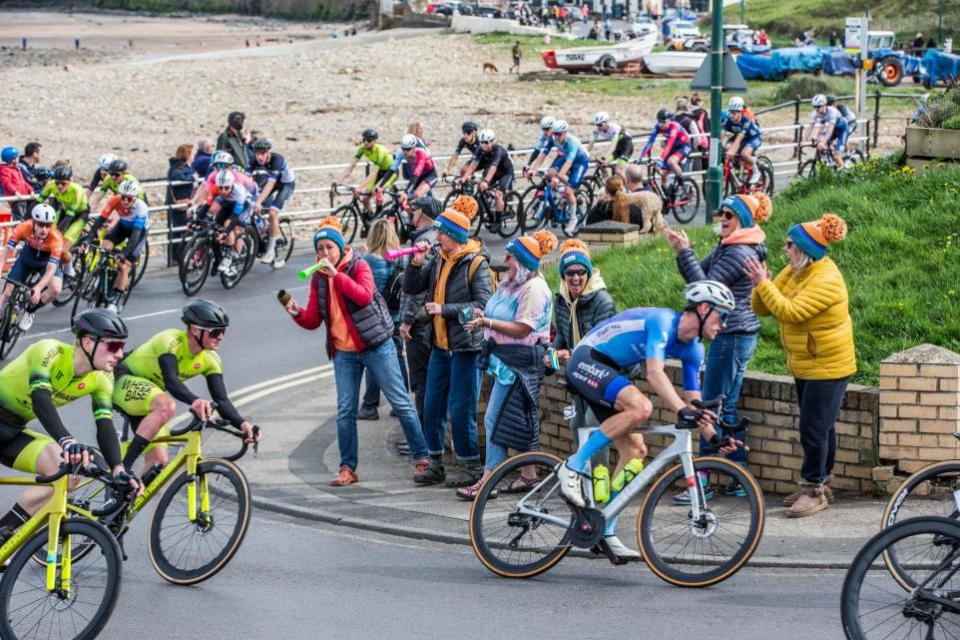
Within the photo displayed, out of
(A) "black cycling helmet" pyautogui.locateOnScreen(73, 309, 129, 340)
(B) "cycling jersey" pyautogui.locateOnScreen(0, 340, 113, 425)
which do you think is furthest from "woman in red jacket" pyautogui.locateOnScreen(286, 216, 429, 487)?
(A) "black cycling helmet" pyautogui.locateOnScreen(73, 309, 129, 340)

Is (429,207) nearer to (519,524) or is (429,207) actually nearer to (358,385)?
(358,385)

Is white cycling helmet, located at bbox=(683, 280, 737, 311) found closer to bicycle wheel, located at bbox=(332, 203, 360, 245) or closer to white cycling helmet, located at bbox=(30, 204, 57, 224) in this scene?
white cycling helmet, located at bbox=(30, 204, 57, 224)

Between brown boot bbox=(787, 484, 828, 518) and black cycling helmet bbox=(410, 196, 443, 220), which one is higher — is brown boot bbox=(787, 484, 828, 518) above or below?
below

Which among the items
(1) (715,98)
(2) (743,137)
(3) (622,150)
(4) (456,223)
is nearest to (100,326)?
(4) (456,223)

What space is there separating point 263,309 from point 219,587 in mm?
11223

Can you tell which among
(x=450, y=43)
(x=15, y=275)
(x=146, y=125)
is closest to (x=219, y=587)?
(x=15, y=275)

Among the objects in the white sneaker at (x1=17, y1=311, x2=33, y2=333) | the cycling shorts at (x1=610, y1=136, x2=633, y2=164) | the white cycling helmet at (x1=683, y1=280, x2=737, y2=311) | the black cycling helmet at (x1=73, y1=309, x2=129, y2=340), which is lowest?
the white sneaker at (x1=17, y1=311, x2=33, y2=333)

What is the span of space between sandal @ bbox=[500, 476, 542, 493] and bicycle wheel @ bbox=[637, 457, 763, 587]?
2.32 feet

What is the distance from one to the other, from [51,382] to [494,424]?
3.32m

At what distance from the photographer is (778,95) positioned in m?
54.5

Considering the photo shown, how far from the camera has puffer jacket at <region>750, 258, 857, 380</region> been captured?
992 centimetres

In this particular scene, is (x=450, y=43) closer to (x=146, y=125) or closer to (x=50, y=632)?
(x=146, y=125)

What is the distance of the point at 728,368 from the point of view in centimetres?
1076

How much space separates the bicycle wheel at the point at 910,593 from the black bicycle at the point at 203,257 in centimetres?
1490
